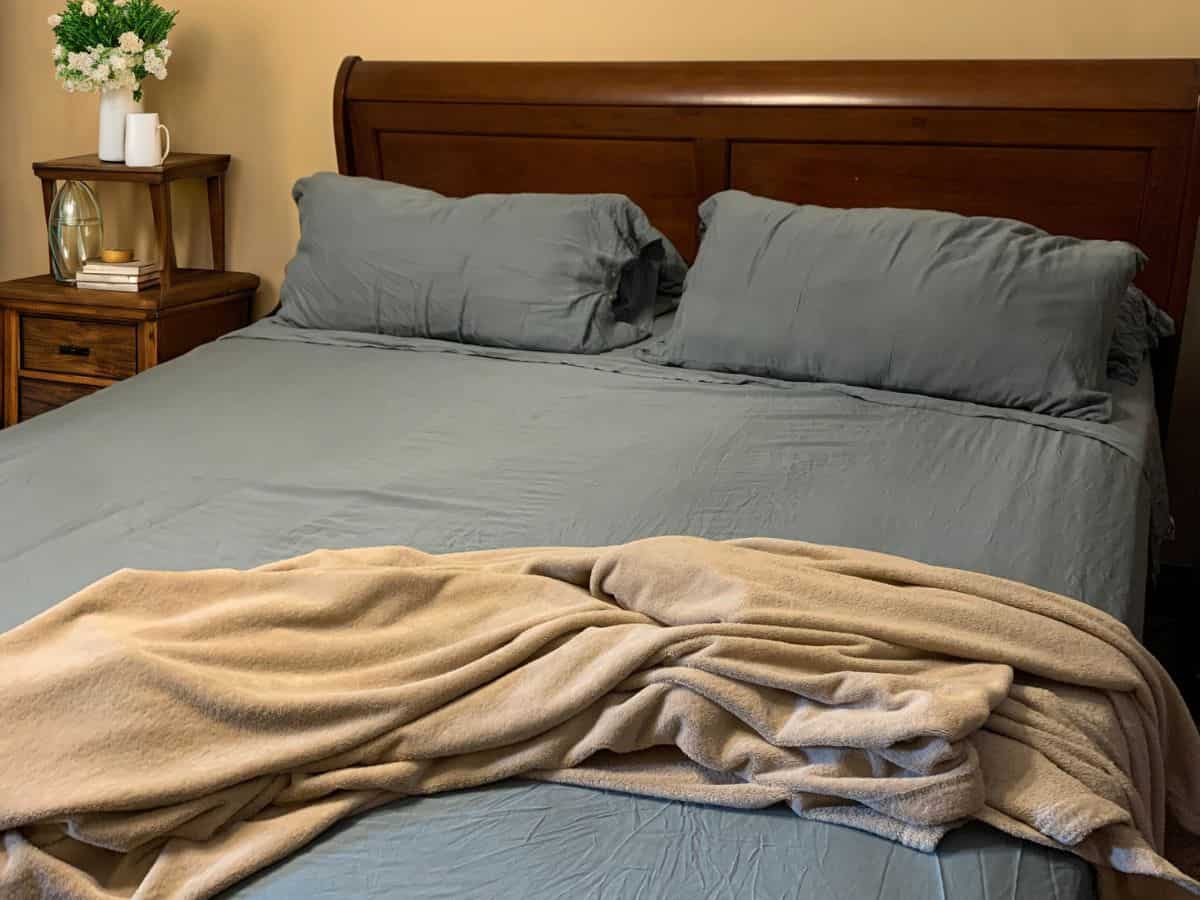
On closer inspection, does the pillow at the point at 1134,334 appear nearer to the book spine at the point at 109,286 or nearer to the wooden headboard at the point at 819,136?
the wooden headboard at the point at 819,136

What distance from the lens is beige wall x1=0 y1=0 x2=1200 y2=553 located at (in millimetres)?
2602

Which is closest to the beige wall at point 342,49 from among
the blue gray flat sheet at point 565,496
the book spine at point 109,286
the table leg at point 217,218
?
the table leg at point 217,218

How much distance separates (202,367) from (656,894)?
1.75 m

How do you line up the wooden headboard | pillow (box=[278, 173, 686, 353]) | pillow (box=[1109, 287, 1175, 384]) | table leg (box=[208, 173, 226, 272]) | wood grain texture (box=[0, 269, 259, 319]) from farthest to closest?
table leg (box=[208, 173, 226, 272]) < wood grain texture (box=[0, 269, 259, 319]) < pillow (box=[278, 173, 686, 353]) < the wooden headboard < pillow (box=[1109, 287, 1175, 384])

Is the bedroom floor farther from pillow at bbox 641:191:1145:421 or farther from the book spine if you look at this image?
the book spine

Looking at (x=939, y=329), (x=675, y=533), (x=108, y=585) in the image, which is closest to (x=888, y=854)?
(x=675, y=533)

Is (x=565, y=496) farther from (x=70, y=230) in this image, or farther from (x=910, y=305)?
(x=70, y=230)

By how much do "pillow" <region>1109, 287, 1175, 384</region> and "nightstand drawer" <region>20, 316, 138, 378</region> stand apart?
2064mm

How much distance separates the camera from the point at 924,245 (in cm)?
231

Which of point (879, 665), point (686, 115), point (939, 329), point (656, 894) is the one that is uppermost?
point (686, 115)

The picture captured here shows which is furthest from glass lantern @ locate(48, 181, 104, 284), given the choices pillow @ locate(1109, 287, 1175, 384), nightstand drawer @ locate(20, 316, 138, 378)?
pillow @ locate(1109, 287, 1175, 384)

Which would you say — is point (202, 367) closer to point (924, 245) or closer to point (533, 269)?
point (533, 269)

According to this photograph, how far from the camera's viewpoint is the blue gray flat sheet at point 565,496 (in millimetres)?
1056

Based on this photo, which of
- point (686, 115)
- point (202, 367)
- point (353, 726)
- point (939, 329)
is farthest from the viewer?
point (686, 115)
